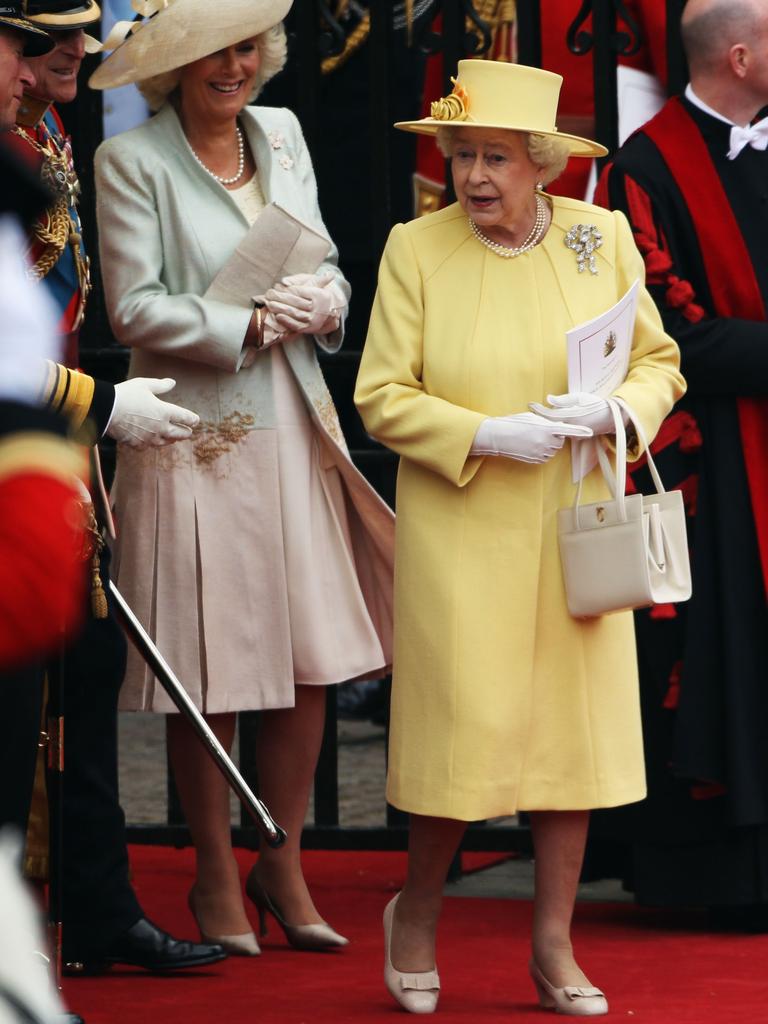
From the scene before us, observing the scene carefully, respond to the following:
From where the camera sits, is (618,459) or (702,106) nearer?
(618,459)

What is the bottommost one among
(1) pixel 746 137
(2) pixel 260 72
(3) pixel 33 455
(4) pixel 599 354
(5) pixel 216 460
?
(3) pixel 33 455

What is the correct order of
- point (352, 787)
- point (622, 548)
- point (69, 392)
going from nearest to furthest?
point (69, 392)
point (622, 548)
point (352, 787)

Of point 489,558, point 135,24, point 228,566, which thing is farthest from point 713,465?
point 135,24

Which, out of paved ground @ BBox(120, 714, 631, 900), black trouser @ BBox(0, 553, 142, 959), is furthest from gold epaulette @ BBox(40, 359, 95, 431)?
paved ground @ BBox(120, 714, 631, 900)

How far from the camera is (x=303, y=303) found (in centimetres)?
447

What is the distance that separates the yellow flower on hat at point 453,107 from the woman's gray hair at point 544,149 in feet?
0.29

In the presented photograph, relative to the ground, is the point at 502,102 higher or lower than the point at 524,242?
higher

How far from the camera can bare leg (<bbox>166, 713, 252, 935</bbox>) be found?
14.8 ft

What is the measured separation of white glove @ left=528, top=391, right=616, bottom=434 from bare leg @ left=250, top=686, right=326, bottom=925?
109 centimetres

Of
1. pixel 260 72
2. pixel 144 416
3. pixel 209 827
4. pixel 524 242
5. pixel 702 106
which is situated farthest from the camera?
pixel 702 106

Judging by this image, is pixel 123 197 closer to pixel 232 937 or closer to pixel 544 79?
pixel 544 79

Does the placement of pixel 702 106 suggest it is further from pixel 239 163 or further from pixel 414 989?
pixel 414 989

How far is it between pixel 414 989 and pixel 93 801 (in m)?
0.76

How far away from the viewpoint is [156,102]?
4.65 m
